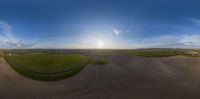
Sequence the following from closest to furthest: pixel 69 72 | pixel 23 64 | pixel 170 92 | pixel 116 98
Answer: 1. pixel 116 98
2. pixel 170 92
3. pixel 69 72
4. pixel 23 64

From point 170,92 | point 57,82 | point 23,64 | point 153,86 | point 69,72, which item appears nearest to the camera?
point 170,92

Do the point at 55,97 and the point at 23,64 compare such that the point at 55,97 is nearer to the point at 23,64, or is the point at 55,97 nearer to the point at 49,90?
the point at 49,90

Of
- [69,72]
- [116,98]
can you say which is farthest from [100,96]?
[69,72]

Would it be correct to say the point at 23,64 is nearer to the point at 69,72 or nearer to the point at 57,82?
the point at 69,72

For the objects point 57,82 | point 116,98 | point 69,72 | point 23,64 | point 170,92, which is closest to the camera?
point 116,98

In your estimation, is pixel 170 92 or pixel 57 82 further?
pixel 57 82

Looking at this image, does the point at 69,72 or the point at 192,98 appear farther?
the point at 69,72

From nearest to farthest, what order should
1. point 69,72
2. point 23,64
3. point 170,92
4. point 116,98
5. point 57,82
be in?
1. point 116,98
2. point 170,92
3. point 57,82
4. point 69,72
5. point 23,64

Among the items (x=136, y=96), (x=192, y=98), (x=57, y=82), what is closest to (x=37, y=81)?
(x=57, y=82)

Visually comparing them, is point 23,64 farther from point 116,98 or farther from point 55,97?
point 116,98
